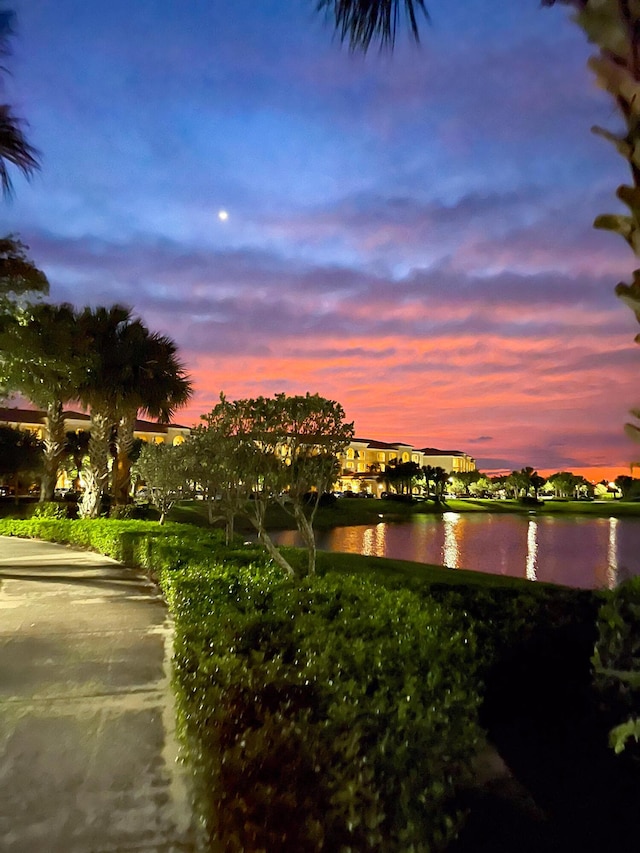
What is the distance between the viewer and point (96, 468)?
21078mm

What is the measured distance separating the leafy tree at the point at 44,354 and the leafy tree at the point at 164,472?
175 inches

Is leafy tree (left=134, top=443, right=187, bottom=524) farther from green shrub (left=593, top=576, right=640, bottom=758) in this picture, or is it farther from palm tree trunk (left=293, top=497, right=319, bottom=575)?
green shrub (left=593, top=576, right=640, bottom=758)

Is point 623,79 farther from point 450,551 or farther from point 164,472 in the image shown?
point 450,551

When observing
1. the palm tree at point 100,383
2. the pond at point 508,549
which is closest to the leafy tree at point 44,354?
the palm tree at point 100,383

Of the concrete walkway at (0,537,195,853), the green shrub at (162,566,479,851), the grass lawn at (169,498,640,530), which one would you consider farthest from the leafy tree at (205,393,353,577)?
the grass lawn at (169,498,640,530)

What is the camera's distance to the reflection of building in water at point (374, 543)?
2316cm

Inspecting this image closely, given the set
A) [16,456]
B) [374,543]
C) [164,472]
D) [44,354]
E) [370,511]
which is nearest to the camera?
[164,472]

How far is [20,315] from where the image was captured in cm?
1833

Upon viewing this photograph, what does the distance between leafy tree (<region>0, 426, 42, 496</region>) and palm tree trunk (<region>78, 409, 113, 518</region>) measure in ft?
59.1

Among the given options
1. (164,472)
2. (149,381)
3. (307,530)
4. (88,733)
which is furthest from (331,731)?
(149,381)

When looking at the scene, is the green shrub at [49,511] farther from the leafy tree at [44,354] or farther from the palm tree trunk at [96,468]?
the leafy tree at [44,354]

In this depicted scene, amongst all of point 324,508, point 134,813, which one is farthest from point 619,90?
point 324,508

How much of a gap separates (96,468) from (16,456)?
19.2 meters

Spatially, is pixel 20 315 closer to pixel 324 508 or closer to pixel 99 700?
pixel 99 700
